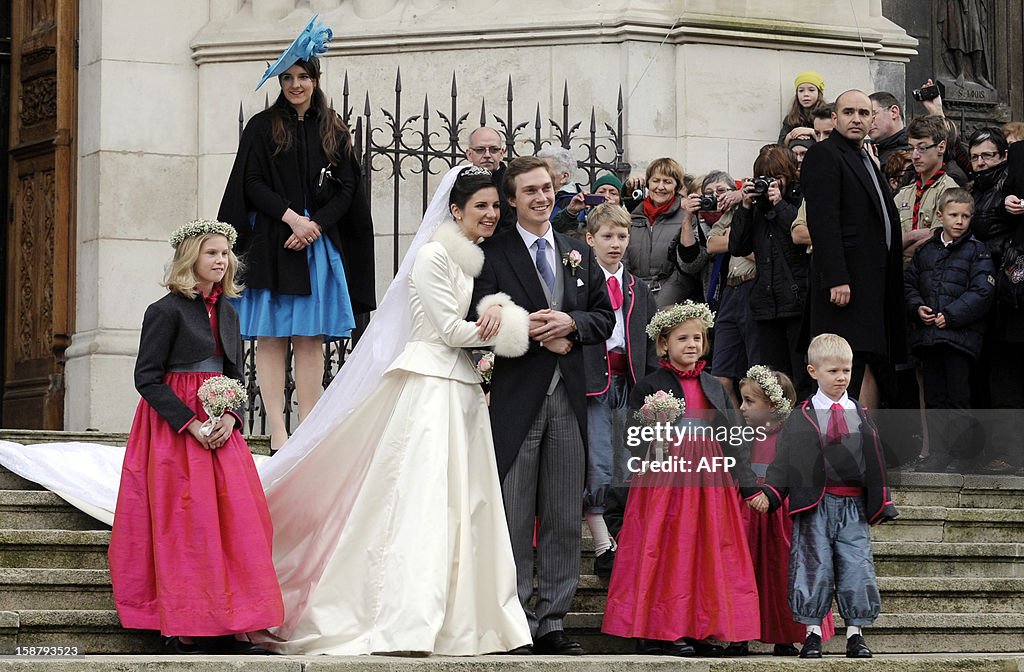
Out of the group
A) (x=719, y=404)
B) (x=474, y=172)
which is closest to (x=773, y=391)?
(x=719, y=404)

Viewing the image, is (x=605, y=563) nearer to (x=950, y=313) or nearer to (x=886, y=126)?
(x=950, y=313)

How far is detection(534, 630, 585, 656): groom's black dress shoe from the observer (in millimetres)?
7211

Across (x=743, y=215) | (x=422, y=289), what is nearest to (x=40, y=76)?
(x=743, y=215)

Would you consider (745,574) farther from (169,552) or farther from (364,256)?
(364,256)

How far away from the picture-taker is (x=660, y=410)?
7.52 m

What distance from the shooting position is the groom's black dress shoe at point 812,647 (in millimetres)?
7219

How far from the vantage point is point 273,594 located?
721 cm

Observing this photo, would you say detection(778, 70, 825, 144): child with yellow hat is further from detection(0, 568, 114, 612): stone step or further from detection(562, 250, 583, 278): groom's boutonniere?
detection(0, 568, 114, 612): stone step

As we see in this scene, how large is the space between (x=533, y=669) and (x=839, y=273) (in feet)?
11.7

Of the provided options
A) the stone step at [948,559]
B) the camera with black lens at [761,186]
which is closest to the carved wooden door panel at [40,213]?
the camera with black lens at [761,186]

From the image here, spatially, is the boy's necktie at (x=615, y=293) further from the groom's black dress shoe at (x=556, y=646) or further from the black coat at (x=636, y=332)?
the groom's black dress shoe at (x=556, y=646)

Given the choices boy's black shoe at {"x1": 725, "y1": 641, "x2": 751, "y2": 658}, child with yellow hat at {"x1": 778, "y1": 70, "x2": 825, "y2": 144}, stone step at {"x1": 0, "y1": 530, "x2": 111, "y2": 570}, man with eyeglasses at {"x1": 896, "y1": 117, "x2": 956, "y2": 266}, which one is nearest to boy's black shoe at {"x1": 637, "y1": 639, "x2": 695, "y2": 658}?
boy's black shoe at {"x1": 725, "y1": 641, "x2": 751, "y2": 658}

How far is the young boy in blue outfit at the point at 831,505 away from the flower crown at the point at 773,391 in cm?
16

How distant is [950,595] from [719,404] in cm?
161
